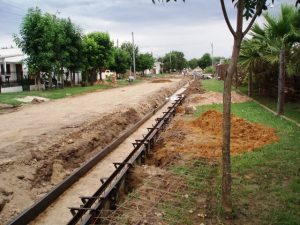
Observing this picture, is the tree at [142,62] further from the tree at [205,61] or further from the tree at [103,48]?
the tree at [205,61]

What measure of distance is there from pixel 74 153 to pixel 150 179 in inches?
136

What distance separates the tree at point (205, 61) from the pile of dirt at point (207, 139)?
11958cm

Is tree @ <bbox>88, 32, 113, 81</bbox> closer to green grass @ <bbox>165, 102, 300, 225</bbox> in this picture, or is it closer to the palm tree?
the palm tree

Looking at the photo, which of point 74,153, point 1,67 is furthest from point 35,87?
point 74,153

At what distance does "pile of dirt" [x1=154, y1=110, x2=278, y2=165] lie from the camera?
368 inches

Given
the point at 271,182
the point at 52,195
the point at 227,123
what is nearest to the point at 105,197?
the point at 52,195

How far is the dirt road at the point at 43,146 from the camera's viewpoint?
7.53 meters

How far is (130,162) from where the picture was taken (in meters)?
8.52

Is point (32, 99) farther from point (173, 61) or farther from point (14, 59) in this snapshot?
point (173, 61)

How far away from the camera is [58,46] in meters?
34.2

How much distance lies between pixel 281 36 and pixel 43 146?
10016 mm

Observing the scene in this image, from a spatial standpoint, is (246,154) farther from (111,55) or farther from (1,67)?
(111,55)

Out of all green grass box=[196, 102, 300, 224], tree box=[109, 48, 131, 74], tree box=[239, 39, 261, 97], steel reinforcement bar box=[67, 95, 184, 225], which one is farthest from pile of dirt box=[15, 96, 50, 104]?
tree box=[109, 48, 131, 74]

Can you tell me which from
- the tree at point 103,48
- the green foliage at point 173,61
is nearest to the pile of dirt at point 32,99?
the tree at point 103,48
